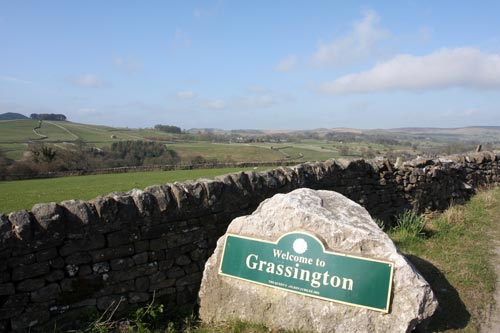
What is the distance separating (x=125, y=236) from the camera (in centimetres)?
441

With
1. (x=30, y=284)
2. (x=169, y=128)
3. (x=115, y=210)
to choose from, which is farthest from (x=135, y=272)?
(x=169, y=128)

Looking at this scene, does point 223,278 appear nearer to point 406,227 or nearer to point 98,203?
point 98,203

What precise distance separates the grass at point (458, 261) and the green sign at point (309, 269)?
3.53ft

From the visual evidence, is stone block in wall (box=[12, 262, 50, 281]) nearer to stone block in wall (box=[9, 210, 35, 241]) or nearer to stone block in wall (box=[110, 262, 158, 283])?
stone block in wall (box=[9, 210, 35, 241])

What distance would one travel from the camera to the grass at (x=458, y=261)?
4.28 metres

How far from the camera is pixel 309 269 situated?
12.4ft

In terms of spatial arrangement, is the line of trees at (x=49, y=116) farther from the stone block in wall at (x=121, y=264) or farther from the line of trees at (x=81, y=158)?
the stone block in wall at (x=121, y=264)

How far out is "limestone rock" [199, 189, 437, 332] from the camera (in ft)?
11.4

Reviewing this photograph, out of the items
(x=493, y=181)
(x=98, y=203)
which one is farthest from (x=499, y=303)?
(x=493, y=181)

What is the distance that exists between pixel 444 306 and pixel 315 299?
6.07 ft

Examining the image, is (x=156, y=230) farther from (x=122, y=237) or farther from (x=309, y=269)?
(x=309, y=269)

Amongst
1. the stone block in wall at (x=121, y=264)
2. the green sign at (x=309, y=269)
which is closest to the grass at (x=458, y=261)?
the green sign at (x=309, y=269)

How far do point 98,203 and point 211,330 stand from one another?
1910 mm

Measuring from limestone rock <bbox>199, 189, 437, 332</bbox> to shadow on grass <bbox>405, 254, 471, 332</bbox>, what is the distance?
0.80 meters
